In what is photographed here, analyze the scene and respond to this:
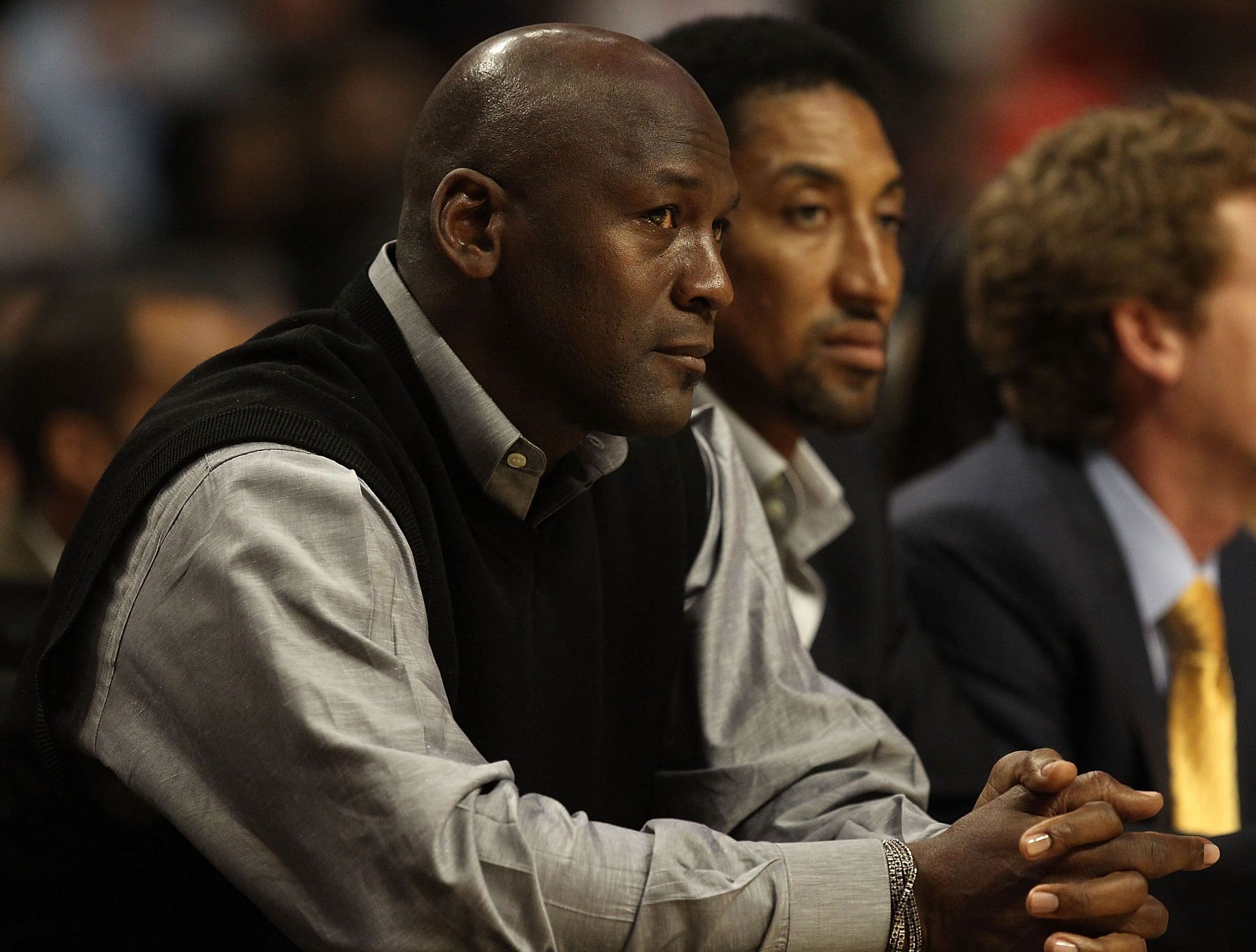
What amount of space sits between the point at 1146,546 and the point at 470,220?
1404 mm

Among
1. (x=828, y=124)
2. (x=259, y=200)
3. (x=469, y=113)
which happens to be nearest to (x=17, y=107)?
(x=259, y=200)

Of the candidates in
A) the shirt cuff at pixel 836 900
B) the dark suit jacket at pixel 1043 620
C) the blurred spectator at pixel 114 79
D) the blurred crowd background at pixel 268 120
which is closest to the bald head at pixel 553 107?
the shirt cuff at pixel 836 900

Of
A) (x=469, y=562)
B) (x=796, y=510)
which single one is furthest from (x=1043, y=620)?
(x=469, y=562)

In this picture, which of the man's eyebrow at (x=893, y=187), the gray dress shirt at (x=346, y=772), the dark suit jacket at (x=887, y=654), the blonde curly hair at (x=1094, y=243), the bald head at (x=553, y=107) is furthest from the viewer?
the blonde curly hair at (x=1094, y=243)

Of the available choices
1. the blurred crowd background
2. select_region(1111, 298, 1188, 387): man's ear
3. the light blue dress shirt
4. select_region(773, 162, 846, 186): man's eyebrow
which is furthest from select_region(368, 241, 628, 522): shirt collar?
the blurred crowd background

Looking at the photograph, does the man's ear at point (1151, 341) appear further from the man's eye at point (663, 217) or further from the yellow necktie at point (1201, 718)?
the man's eye at point (663, 217)

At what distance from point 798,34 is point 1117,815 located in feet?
4.55

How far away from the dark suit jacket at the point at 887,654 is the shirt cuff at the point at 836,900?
2.68 ft

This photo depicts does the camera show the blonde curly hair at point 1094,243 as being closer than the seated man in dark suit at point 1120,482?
No

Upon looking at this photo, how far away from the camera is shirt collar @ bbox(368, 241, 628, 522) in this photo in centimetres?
154

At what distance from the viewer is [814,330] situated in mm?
2283

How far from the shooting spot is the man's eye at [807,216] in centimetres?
229

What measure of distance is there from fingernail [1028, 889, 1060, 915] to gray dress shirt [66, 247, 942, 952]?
0.12 metres

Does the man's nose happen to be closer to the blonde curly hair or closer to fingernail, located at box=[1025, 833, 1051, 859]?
fingernail, located at box=[1025, 833, 1051, 859]
